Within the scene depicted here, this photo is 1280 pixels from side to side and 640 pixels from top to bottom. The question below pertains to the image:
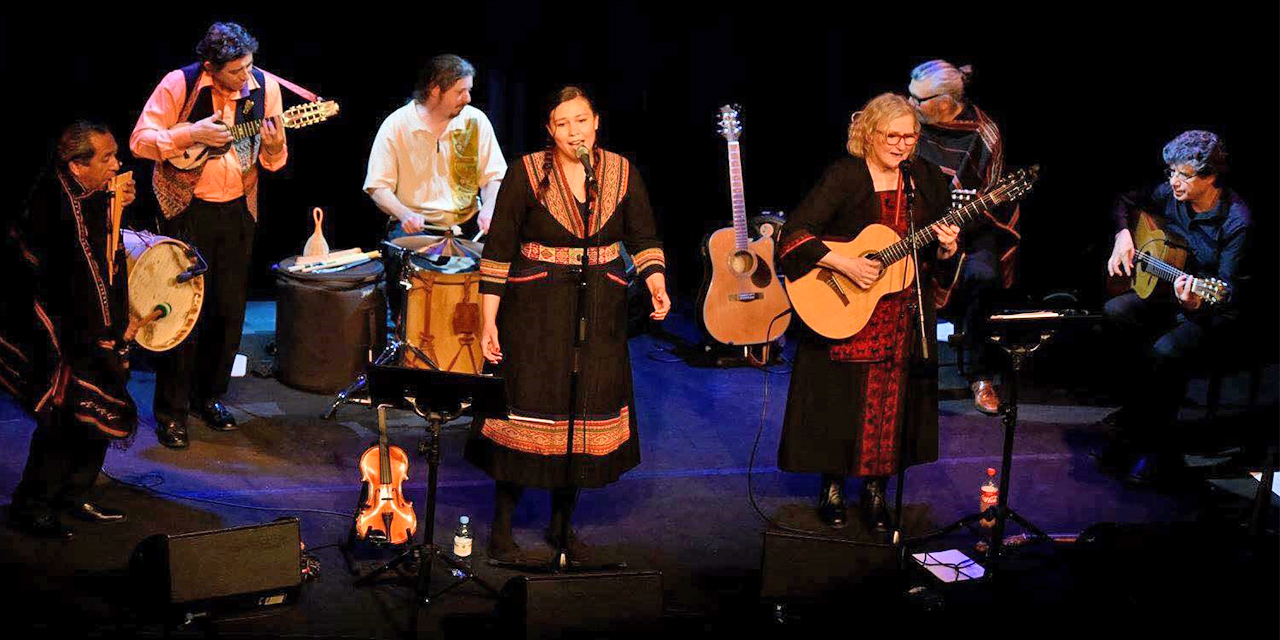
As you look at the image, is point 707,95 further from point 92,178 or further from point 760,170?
point 92,178

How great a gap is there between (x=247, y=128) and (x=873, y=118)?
10.5ft

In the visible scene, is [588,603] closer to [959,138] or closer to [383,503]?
[383,503]

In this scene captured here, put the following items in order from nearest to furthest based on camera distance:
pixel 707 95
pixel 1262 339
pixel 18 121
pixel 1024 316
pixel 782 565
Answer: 1. pixel 782 565
2. pixel 1024 316
3. pixel 1262 339
4. pixel 18 121
5. pixel 707 95

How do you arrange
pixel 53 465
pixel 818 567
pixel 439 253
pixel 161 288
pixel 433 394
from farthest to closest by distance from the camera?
pixel 439 253 < pixel 161 288 < pixel 53 465 < pixel 818 567 < pixel 433 394

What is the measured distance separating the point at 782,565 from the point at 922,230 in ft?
5.00

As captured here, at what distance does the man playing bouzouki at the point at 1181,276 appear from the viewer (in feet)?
21.1

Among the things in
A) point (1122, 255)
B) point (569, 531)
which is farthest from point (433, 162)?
point (1122, 255)

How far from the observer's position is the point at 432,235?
716cm

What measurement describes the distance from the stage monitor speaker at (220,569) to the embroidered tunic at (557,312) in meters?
0.87

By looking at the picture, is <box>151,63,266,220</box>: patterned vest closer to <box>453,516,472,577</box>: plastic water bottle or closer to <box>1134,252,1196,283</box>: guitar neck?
<box>453,516,472,577</box>: plastic water bottle

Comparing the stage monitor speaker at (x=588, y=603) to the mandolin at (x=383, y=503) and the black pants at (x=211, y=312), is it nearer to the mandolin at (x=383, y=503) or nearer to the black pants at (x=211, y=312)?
the mandolin at (x=383, y=503)

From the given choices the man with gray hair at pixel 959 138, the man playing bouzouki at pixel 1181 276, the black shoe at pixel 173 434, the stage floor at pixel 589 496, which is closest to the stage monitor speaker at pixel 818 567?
the stage floor at pixel 589 496

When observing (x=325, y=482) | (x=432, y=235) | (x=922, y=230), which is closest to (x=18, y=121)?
(x=432, y=235)

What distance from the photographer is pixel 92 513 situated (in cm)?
544
